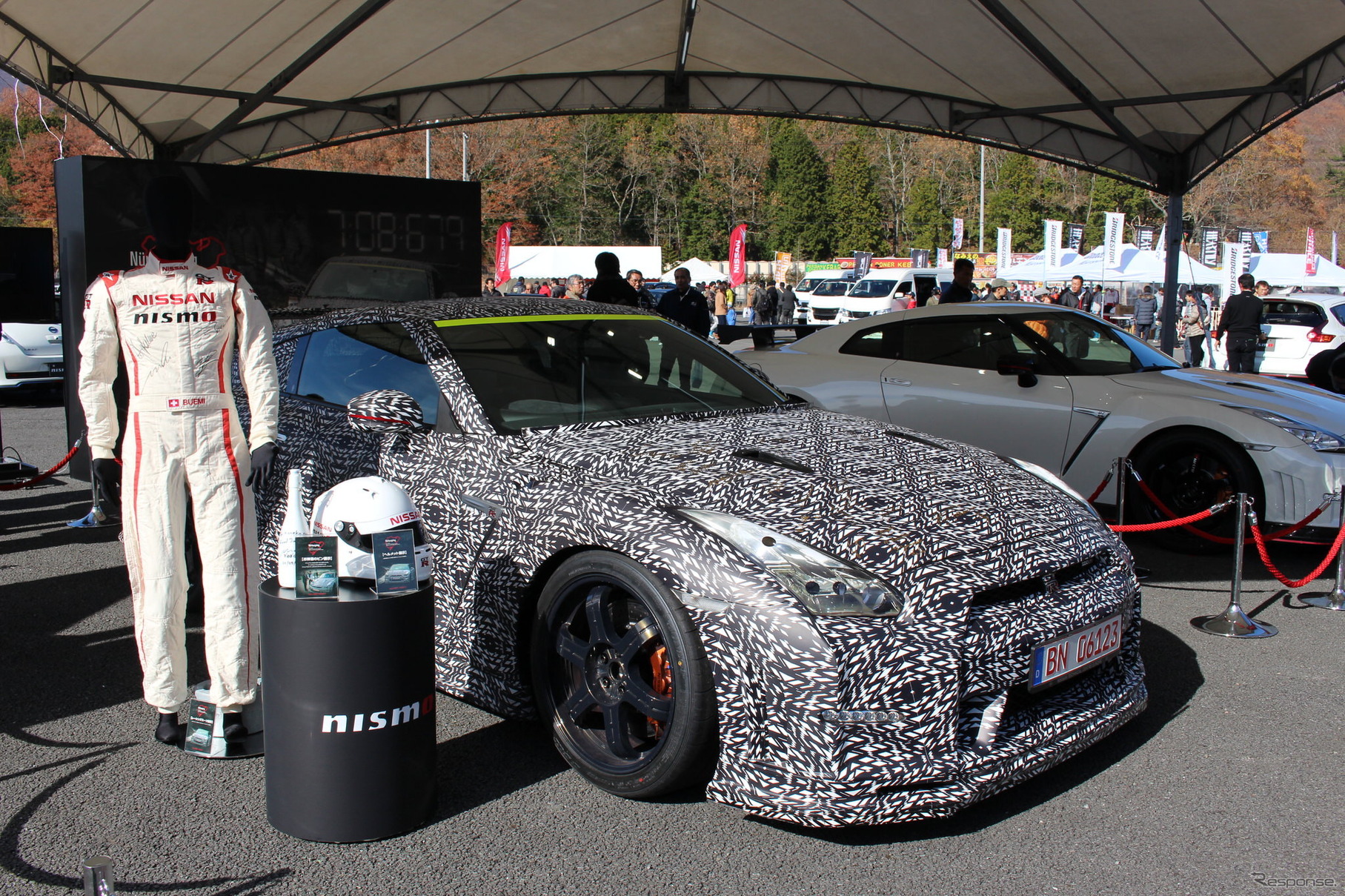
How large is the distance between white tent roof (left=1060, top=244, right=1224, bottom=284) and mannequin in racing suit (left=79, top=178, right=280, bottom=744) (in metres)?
27.2

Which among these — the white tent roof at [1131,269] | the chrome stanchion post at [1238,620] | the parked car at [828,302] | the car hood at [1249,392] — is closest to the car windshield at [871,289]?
the parked car at [828,302]

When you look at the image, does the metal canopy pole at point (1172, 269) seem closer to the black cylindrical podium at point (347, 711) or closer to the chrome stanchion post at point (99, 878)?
the black cylindrical podium at point (347, 711)

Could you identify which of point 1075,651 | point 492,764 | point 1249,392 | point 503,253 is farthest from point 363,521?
point 503,253

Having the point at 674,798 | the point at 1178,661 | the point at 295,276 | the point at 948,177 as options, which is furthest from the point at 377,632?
the point at 948,177

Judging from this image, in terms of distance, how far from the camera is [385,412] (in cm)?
355

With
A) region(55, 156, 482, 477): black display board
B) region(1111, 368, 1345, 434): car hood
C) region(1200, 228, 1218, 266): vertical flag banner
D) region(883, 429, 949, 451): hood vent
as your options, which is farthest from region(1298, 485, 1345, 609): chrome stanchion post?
region(1200, 228, 1218, 266): vertical flag banner

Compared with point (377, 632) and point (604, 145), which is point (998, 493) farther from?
point (604, 145)

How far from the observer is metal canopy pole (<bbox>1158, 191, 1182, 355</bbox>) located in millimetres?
13906

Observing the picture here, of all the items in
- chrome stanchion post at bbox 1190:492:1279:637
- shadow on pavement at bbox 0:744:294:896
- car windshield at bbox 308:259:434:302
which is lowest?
shadow on pavement at bbox 0:744:294:896

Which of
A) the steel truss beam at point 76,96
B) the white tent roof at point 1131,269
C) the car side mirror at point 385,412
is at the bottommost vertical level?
the car side mirror at point 385,412

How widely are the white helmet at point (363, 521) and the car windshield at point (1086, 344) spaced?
201 inches

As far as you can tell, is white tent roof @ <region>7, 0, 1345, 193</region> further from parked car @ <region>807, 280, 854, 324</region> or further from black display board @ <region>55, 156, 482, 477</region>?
parked car @ <region>807, 280, 854, 324</region>

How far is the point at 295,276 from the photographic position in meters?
9.87

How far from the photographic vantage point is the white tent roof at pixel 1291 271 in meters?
34.2
